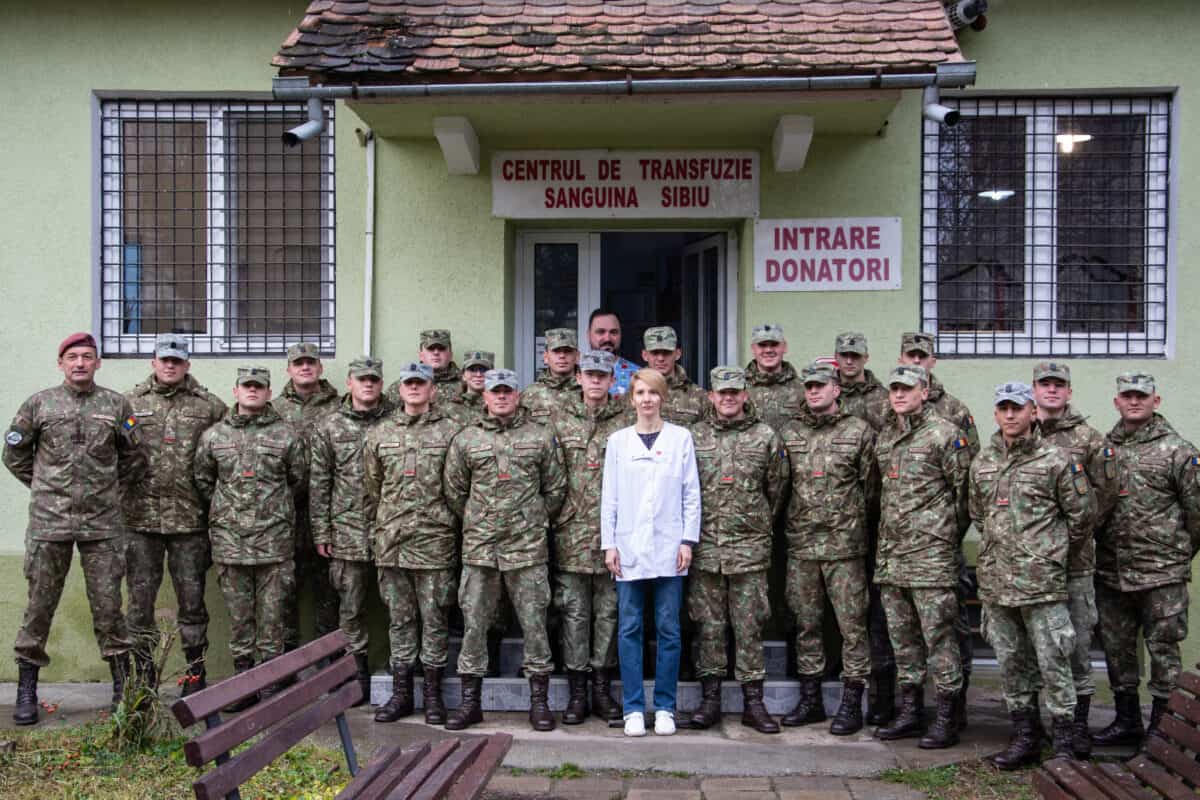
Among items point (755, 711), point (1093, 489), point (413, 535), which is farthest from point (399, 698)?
point (1093, 489)

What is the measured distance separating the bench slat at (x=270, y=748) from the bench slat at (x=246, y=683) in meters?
0.16

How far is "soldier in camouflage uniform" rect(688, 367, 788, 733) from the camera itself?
6105 mm

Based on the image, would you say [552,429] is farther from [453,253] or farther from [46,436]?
[46,436]

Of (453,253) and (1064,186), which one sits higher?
(1064,186)

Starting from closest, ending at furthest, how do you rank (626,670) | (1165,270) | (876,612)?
(626,670) → (876,612) → (1165,270)

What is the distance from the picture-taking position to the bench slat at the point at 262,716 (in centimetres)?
335

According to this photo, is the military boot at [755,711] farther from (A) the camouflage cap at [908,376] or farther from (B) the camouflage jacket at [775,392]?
(A) the camouflage cap at [908,376]

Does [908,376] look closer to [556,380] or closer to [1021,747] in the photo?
[1021,747]

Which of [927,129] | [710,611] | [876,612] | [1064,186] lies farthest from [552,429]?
[1064,186]

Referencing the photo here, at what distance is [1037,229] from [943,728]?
3606 mm

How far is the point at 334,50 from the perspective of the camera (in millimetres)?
6316

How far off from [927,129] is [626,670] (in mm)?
4195

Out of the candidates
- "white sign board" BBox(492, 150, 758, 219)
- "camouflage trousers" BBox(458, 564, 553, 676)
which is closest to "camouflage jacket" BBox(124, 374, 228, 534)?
"camouflage trousers" BBox(458, 564, 553, 676)

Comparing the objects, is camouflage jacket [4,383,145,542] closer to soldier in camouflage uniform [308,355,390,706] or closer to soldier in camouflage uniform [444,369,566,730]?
soldier in camouflage uniform [308,355,390,706]
